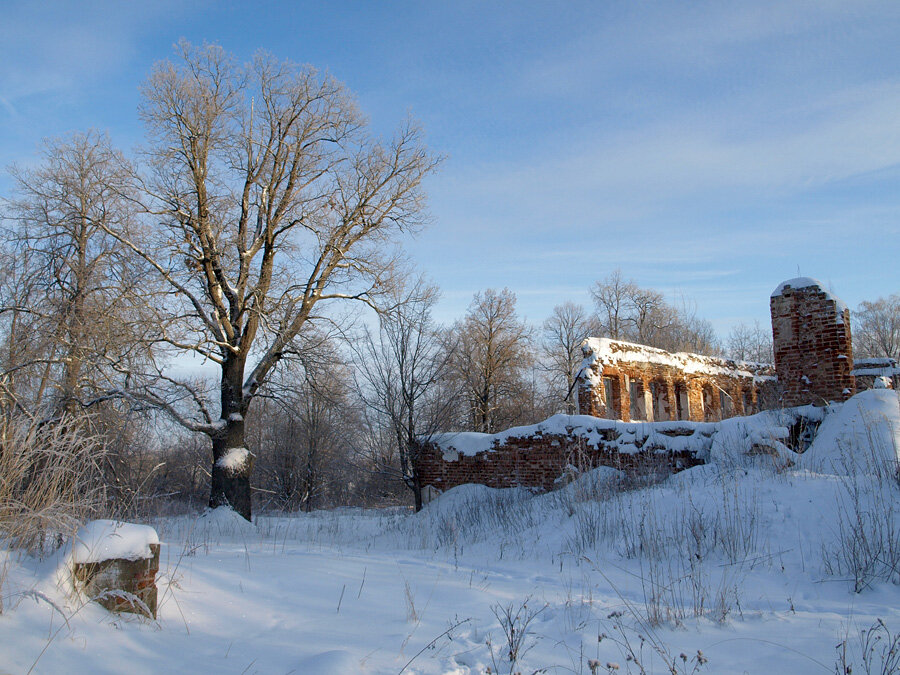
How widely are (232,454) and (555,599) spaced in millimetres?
11594

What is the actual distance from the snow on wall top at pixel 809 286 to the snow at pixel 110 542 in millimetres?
12279

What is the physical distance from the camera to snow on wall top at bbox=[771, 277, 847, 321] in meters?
11.4

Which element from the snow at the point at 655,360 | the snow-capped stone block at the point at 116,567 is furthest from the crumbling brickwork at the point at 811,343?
the snow-capped stone block at the point at 116,567

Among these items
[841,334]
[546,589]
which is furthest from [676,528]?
[841,334]

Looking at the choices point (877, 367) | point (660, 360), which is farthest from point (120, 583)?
point (877, 367)

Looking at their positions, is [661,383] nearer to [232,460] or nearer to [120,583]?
[232,460]

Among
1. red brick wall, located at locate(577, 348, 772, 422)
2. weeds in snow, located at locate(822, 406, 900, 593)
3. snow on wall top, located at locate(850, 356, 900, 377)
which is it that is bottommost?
weeds in snow, located at locate(822, 406, 900, 593)

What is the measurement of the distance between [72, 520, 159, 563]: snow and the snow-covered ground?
152 millimetres

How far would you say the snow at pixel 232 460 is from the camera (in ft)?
46.3

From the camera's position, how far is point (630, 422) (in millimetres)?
13289

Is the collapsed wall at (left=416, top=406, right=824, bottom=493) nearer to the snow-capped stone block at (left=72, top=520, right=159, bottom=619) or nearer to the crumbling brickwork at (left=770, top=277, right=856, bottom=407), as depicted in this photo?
the crumbling brickwork at (left=770, top=277, right=856, bottom=407)

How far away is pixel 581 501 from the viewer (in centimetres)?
827

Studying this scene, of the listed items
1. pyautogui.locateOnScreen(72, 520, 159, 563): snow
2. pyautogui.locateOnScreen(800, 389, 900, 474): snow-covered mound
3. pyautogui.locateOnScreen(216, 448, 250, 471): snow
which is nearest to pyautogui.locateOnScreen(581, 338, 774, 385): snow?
pyautogui.locateOnScreen(800, 389, 900, 474): snow-covered mound

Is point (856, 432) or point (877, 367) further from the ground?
point (877, 367)
